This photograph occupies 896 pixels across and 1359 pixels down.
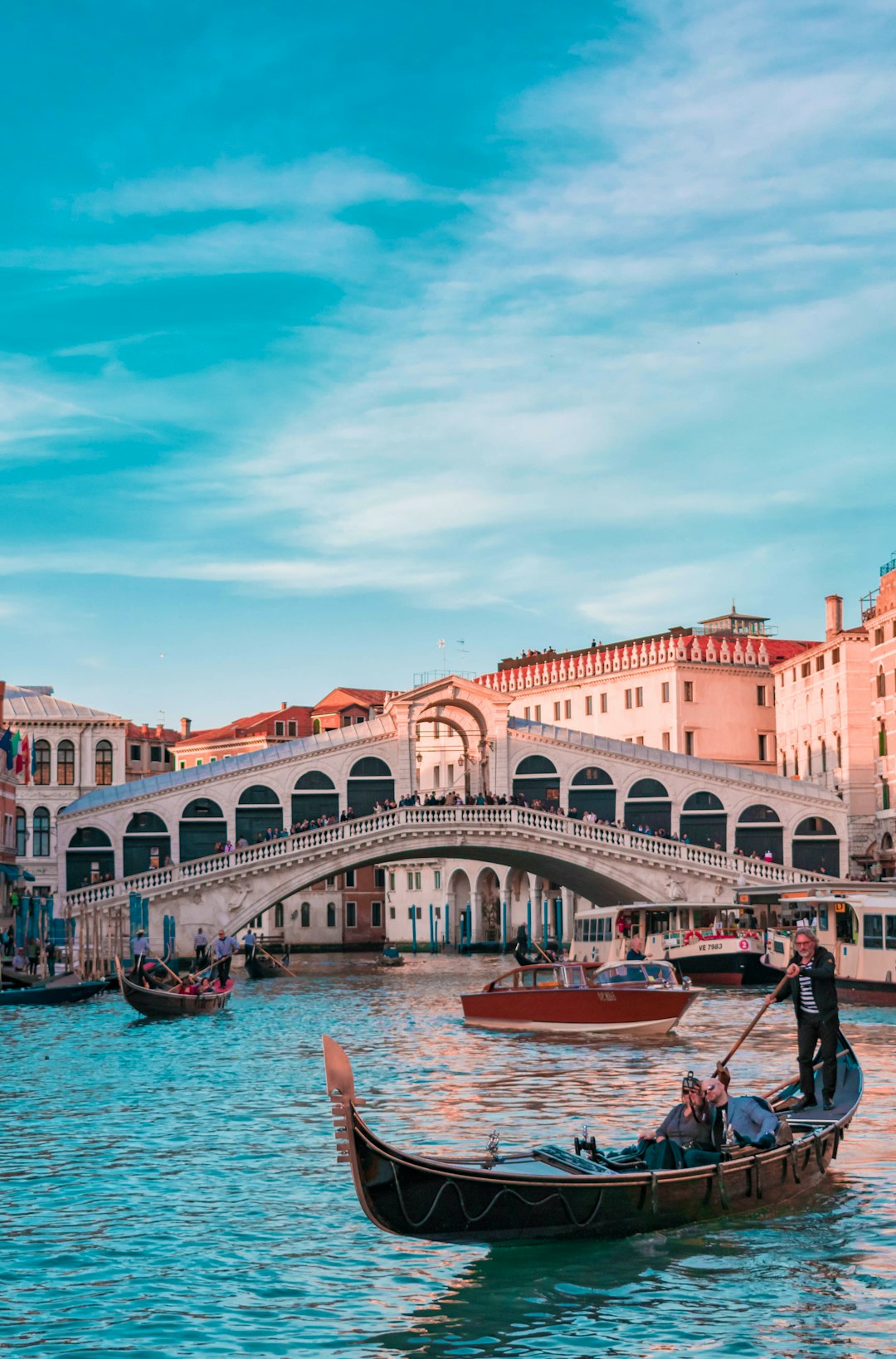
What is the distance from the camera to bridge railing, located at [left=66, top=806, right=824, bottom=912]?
41.4m

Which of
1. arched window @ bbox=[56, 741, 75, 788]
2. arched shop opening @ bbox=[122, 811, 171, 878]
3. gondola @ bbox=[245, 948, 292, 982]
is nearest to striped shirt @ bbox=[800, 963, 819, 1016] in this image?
gondola @ bbox=[245, 948, 292, 982]

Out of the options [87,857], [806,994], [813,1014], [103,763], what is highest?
[103,763]

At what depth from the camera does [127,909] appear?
41.4 metres

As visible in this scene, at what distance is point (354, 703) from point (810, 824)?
86.9 ft

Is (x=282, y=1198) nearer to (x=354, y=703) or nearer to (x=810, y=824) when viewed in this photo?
(x=810, y=824)

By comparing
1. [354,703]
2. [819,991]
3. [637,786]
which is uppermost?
[354,703]

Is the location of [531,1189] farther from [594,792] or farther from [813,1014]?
[594,792]

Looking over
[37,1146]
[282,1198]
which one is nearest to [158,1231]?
[282,1198]

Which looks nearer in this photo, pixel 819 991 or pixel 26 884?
pixel 819 991

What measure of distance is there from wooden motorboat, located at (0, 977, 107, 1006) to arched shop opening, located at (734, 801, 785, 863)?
71.5 ft

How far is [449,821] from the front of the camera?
4284 centimetres

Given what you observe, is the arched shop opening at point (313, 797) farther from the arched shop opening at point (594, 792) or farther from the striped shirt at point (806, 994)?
the striped shirt at point (806, 994)

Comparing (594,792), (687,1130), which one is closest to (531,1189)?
(687,1130)

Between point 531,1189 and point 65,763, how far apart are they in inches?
1903
